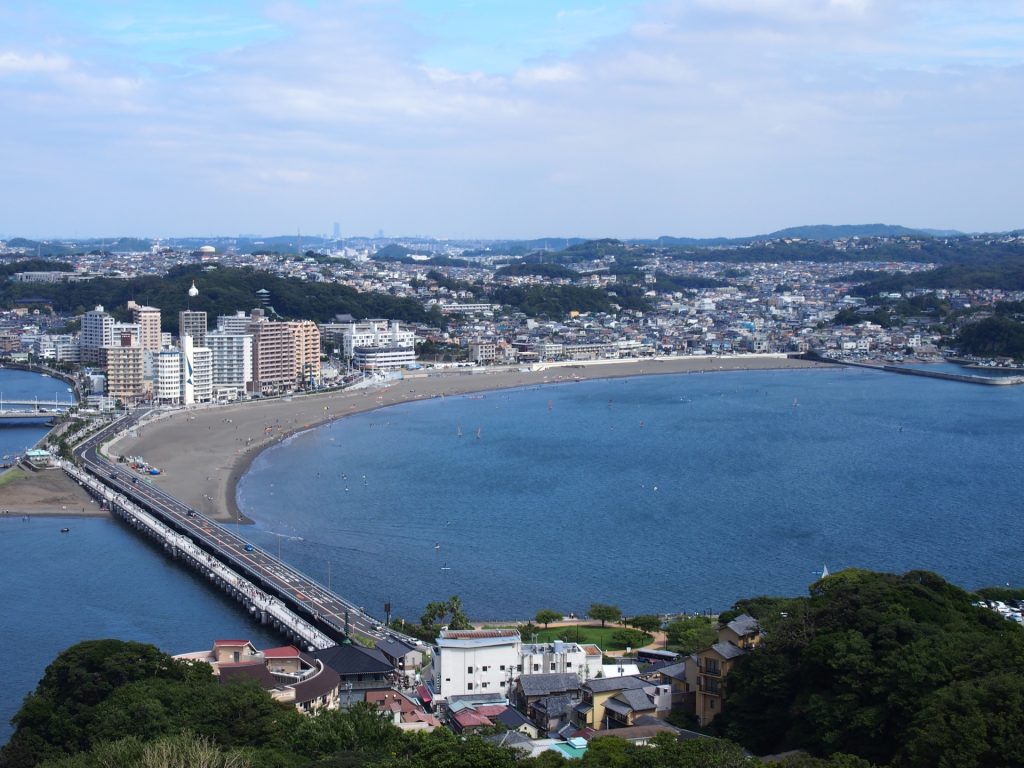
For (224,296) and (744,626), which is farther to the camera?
(224,296)

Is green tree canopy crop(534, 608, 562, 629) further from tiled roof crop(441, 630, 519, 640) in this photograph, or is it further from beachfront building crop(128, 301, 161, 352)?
beachfront building crop(128, 301, 161, 352)

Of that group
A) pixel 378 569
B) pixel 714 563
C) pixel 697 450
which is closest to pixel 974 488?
pixel 697 450

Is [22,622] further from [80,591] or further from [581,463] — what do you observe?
[581,463]

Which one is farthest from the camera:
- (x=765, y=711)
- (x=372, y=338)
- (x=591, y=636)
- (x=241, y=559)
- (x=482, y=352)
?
(x=482, y=352)

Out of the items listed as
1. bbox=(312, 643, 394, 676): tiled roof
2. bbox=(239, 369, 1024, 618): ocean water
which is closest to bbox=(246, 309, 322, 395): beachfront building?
bbox=(239, 369, 1024, 618): ocean water

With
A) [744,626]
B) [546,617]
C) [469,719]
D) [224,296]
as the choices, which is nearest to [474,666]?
[469,719]

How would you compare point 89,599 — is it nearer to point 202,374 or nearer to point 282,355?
point 202,374

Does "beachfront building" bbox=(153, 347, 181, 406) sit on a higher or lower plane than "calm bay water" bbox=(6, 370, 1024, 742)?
higher
